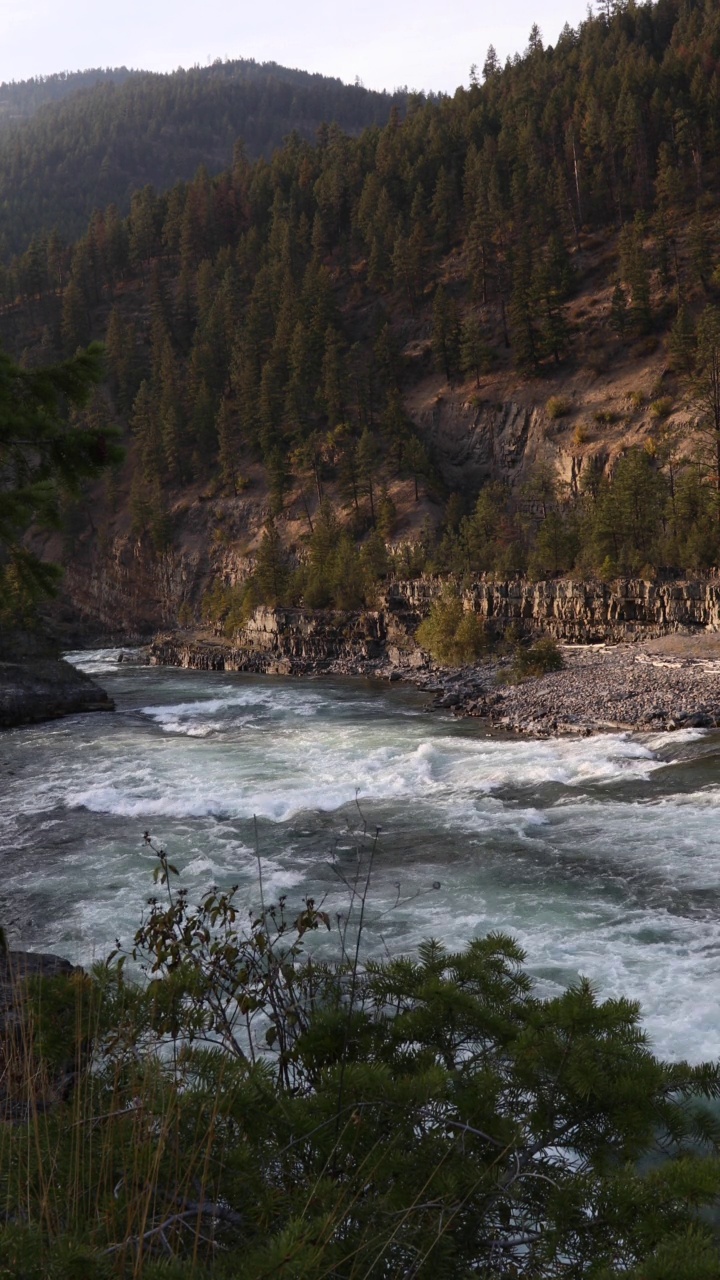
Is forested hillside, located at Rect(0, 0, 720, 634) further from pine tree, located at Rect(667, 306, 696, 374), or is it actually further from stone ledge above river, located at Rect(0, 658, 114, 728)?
stone ledge above river, located at Rect(0, 658, 114, 728)

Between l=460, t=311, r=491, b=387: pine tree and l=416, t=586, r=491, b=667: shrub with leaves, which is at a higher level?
l=460, t=311, r=491, b=387: pine tree

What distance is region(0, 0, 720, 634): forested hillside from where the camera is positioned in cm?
5953

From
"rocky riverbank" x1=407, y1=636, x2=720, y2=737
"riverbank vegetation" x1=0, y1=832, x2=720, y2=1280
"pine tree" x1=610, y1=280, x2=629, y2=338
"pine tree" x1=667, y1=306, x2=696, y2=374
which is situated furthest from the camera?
"pine tree" x1=610, y1=280, x2=629, y2=338

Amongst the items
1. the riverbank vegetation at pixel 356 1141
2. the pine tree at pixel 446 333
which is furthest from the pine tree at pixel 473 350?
the riverbank vegetation at pixel 356 1141

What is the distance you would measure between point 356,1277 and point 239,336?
3642 inches

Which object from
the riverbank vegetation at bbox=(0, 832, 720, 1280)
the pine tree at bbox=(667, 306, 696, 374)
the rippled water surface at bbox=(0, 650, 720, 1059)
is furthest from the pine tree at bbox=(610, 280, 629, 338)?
the riverbank vegetation at bbox=(0, 832, 720, 1280)

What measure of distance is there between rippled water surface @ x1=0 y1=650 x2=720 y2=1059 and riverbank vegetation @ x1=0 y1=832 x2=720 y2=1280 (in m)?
1.93

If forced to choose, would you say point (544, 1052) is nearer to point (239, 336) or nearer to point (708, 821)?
point (708, 821)

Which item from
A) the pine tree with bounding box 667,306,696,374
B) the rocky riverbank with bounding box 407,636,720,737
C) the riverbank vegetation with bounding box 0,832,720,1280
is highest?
the pine tree with bounding box 667,306,696,374

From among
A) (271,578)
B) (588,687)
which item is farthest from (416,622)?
(588,687)

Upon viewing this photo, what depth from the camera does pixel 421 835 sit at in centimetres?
1836

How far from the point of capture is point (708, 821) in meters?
17.7

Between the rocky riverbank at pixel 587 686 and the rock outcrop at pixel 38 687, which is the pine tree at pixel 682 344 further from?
the rock outcrop at pixel 38 687

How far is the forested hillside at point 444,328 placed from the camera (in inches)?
2344
